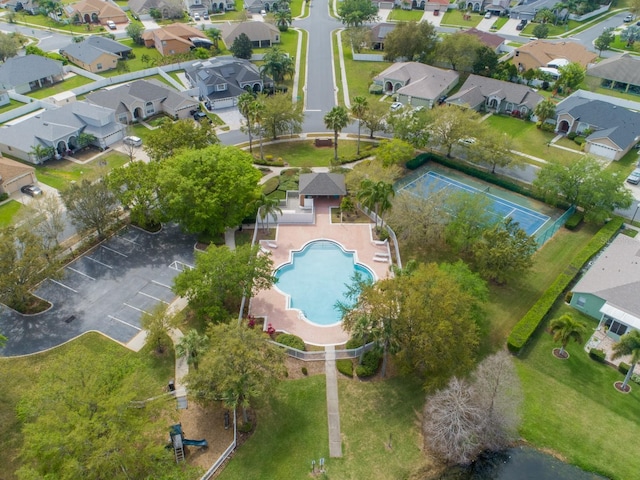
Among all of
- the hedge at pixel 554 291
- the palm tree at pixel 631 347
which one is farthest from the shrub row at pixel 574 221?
the palm tree at pixel 631 347

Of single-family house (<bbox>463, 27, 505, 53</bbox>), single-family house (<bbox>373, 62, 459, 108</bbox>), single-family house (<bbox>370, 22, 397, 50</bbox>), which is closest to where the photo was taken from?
single-family house (<bbox>373, 62, 459, 108</bbox>)

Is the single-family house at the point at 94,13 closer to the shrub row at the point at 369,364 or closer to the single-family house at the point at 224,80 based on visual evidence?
the single-family house at the point at 224,80

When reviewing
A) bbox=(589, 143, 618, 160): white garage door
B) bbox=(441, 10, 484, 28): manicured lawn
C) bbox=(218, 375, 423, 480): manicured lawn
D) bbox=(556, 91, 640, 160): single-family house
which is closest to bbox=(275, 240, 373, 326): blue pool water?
bbox=(218, 375, 423, 480): manicured lawn

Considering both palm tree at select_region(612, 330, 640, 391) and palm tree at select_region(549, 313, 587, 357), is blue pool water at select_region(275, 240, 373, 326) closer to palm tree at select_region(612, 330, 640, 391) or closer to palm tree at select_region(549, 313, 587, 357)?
palm tree at select_region(549, 313, 587, 357)

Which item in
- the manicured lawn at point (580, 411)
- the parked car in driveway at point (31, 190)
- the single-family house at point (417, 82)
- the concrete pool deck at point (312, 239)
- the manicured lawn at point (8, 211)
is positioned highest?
the single-family house at point (417, 82)

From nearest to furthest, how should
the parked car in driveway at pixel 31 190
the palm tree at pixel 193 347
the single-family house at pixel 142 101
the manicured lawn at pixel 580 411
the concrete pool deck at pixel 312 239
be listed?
1. the manicured lawn at pixel 580 411
2. the palm tree at pixel 193 347
3. the concrete pool deck at pixel 312 239
4. the parked car in driveway at pixel 31 190
5. the single-family house at pixel 142 101

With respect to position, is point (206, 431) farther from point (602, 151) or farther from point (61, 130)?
point (602, 151)

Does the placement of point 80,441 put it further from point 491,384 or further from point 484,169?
point 484,169
